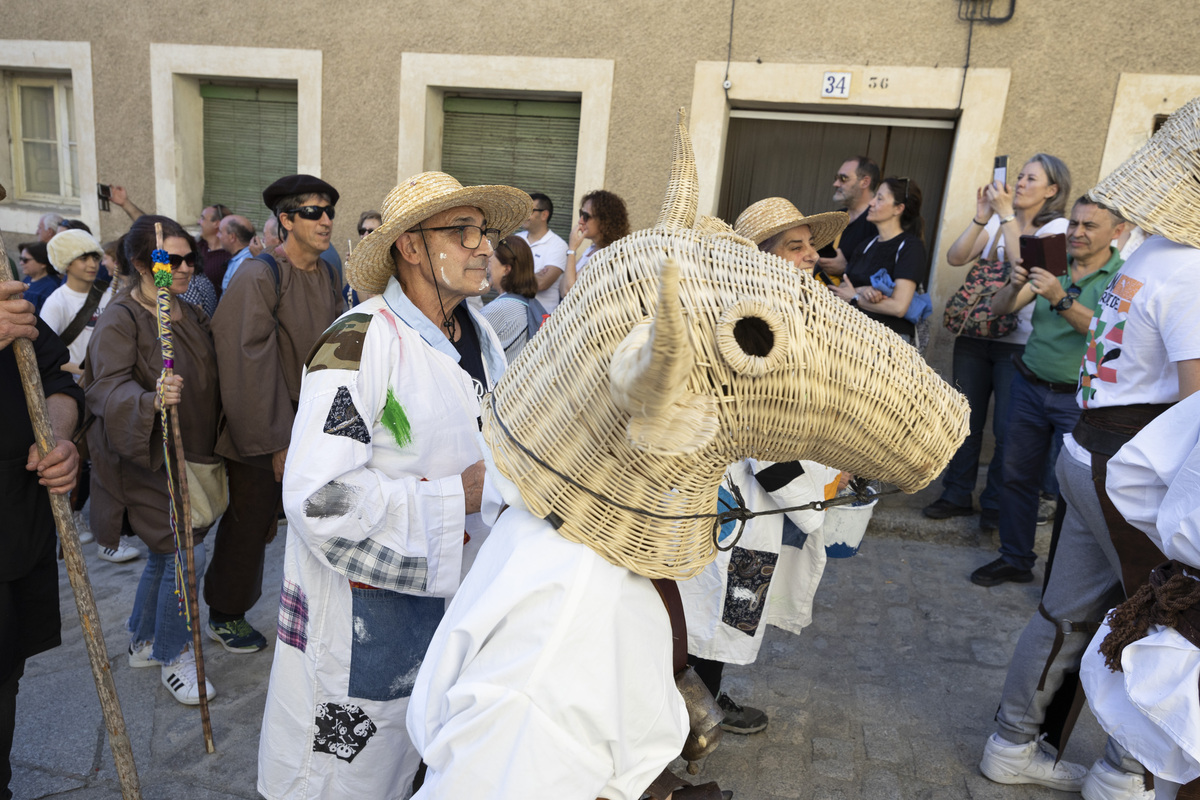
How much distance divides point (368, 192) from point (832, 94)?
4.06 meters

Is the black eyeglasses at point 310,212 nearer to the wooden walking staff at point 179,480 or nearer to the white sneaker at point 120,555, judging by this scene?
the wooden walking staff at point 179,480

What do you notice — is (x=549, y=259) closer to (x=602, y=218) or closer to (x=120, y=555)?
(x=602, y=218)

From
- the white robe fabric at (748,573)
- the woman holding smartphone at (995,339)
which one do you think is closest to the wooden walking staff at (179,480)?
the white robe fabric at (748,573)

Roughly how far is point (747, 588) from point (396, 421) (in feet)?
4.65

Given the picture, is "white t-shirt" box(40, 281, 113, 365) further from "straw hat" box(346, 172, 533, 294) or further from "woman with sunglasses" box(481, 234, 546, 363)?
"straw hat" box(346, 172, 533, 294)

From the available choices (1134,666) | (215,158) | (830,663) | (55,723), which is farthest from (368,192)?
(1134,666)

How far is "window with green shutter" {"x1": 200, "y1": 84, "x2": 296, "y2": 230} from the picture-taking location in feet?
25.3

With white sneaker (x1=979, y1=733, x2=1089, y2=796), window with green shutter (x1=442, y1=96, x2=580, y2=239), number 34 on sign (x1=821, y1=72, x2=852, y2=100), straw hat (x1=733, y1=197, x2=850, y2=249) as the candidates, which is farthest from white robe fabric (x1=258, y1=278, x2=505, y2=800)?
window with green shutter (x1=442, y1=96, x2=580, y2=239)

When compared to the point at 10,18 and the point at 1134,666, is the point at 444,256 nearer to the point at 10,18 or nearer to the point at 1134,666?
the point at 1134,666

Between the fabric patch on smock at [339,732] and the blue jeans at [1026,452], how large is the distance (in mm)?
3955

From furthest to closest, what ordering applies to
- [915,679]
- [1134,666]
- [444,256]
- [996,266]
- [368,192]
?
[368,192] → [996,266] → [915,679] → [444,256] → [1134,666]

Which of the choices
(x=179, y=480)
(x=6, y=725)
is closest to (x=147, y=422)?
(x=179, y=480)

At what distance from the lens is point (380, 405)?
203cm

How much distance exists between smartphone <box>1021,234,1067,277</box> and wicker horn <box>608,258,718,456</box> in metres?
3.81
